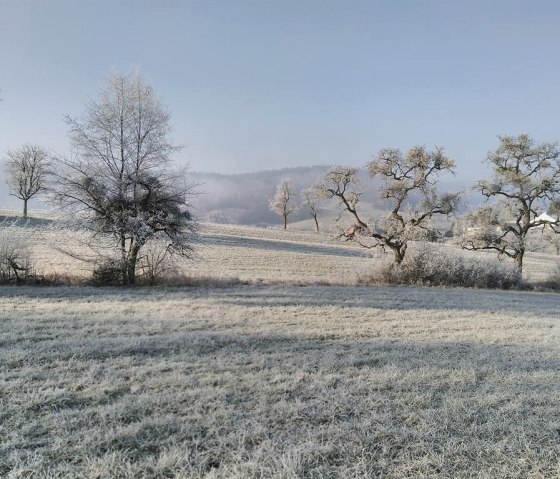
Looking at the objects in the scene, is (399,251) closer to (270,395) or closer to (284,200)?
(270,395)

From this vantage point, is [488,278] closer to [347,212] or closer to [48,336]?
[347,212]

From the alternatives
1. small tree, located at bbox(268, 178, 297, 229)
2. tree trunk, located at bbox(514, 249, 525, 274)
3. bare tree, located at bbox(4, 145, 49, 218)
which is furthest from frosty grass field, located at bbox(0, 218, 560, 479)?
small tree, located at bbox(268, 178, 297, 229)

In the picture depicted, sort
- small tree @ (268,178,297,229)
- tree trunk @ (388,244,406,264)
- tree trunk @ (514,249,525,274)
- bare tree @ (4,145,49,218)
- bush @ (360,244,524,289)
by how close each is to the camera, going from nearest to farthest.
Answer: bush @ (360,244,524,289)
tree trunk @ (388,244,406,264)
tree trunk @ (514,249,525,274)
bare tree @ (4,145,49,218)
small tree @ (268,178,297,229)

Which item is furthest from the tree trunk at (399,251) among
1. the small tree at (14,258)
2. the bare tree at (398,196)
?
the small tree at (14,258)

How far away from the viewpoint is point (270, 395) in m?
4.96

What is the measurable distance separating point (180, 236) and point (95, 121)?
619 centimetres

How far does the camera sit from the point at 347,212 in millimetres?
25062

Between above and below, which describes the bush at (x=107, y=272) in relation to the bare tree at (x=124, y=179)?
below

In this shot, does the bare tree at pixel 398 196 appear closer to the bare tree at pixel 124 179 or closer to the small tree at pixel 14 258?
the bare tree at pixel 124 179

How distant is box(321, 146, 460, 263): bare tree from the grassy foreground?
1345 cm

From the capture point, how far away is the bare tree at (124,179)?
51.6 feet

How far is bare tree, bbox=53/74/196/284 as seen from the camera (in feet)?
51.6

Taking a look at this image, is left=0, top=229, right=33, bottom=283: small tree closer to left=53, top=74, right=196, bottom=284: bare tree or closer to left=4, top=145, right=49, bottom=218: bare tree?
left=53, top=74, right=196, bottom=284: bare tree

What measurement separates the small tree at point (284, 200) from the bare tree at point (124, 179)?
61201 mm
